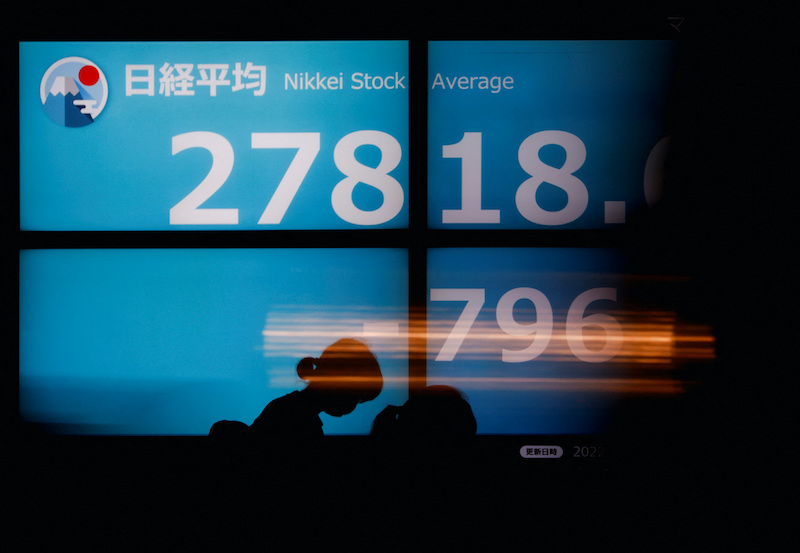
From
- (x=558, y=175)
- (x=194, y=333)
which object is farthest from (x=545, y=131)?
(x=194, y=333)

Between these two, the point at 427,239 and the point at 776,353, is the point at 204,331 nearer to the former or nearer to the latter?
the point at 427,239

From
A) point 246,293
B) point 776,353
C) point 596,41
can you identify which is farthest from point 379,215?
point 776,353

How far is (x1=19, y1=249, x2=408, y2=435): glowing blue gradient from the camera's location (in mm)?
1991

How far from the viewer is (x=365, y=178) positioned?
2004mm

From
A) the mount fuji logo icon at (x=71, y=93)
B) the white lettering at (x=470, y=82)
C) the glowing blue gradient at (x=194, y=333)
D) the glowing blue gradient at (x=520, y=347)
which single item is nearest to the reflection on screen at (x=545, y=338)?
the glowing blue gradient at (x=520, y=347)

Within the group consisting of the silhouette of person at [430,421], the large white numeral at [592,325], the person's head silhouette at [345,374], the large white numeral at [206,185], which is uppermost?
the large white numeral at [206,185]

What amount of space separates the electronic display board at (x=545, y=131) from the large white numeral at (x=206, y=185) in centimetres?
120

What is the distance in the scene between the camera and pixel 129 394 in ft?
6.55

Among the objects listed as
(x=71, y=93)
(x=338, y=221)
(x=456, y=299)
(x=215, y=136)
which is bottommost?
(x=456, y=299)

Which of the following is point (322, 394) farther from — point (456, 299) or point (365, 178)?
point (365, 178)

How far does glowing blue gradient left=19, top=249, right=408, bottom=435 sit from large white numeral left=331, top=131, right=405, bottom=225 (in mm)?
225

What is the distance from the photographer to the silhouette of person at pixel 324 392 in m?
1.99

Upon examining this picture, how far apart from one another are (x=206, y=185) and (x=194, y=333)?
0.88 m

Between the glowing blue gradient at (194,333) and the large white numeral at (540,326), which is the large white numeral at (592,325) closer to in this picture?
the large white numeral at (540,326)
